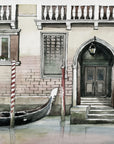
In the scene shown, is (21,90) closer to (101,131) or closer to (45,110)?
(45,110)

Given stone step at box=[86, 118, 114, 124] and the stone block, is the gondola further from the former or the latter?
stone step at box=[86, 118, 114, 124]

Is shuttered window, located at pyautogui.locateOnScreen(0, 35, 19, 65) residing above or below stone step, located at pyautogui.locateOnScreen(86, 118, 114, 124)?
above

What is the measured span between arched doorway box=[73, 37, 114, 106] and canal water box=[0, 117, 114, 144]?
2757mm

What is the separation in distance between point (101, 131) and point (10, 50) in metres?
5.96

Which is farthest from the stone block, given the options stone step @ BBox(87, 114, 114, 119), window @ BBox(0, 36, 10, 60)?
window @ BBox(0, 36, 10, 60)

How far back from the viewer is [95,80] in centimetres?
1595

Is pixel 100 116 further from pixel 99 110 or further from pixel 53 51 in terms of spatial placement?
pixel 53 51

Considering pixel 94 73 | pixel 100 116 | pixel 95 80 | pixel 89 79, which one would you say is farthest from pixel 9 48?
pixel 100 116

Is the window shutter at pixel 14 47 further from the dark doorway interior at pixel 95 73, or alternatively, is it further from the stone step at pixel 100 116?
the stone step at pixel 100 116

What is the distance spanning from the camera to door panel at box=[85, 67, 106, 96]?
52.2 ft

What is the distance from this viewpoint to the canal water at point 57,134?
10.3m

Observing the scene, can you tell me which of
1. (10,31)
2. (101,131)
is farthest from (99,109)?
(10,31)

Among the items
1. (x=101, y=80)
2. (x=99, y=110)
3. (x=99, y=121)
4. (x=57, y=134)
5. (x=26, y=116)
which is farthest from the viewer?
(x=101, y=80)

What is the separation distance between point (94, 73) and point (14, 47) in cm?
417
